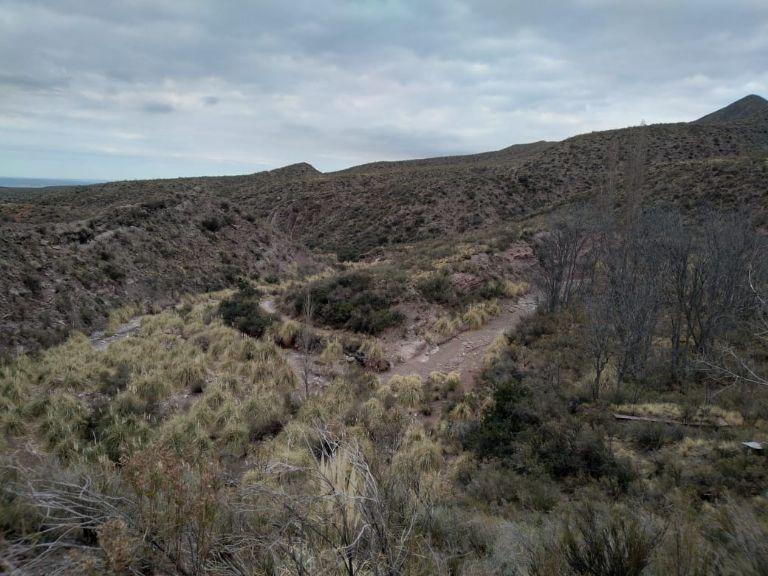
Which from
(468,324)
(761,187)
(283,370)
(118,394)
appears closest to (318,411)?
(283,370)

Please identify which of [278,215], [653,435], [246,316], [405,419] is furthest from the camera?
[278,215]

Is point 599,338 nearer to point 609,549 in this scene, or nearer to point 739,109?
point 609,549

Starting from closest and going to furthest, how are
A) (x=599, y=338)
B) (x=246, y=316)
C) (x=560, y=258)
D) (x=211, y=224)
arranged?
(x=599, y=338)
(x=560, y=258)
(x=246, y=316)
(x=211, y=224)

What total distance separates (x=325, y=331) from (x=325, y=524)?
1029 cm

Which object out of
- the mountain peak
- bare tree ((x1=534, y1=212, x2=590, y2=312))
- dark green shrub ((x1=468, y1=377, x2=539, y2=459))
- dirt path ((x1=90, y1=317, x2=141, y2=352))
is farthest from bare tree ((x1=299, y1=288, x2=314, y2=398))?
the mountain peak

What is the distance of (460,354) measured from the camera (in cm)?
1170

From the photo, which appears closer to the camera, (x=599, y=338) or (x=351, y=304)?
(x=599, y=338)

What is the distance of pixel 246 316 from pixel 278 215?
32.8 m

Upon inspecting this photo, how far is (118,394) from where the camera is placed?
785cm

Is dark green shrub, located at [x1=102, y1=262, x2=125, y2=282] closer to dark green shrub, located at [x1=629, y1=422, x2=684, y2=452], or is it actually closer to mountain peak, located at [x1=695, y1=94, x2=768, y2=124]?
dark green shrub, located at [x1=629, y1=422, x2=684, y2=452]

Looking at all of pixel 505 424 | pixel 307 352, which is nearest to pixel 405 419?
pixel 505 424

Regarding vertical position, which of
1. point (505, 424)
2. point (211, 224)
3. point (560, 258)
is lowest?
point (505, 424)

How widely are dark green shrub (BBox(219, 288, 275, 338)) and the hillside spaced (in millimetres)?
4123

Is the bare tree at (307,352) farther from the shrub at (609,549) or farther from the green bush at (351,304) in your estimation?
the shrub at (609,549)
